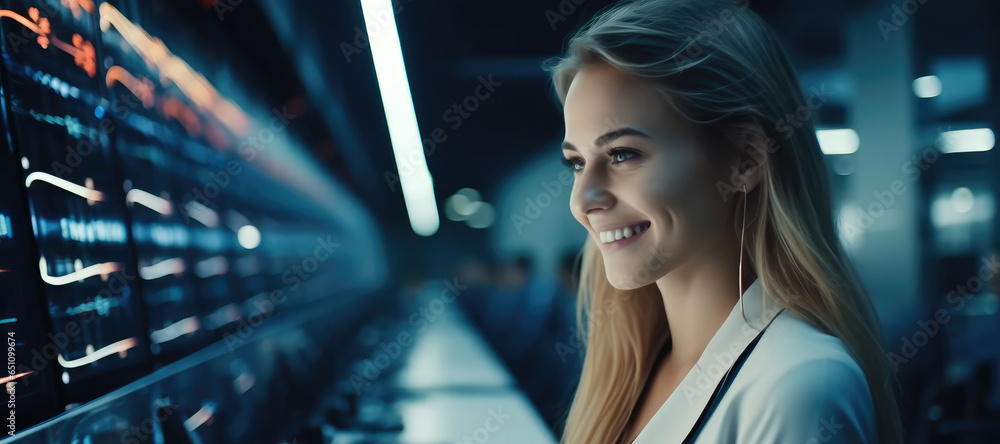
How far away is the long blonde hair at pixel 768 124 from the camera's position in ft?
2.49

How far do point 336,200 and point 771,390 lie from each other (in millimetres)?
6539

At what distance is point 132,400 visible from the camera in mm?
1185

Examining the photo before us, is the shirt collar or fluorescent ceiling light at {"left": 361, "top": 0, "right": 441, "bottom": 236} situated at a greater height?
fluorescent ceiling light at {"left": 361, "top": 0, "right": 441, "bottom": 236}

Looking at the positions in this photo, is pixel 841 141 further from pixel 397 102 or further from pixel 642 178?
pixel 642 178

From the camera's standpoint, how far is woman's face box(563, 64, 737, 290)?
2.57 ft

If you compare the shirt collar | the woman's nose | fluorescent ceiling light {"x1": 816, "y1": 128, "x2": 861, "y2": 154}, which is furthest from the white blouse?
fluorescent ceiling light {"x1": 816, "y1": 128, "x2": 861, "y2": 154}

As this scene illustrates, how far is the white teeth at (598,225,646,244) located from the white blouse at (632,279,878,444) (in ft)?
0.63

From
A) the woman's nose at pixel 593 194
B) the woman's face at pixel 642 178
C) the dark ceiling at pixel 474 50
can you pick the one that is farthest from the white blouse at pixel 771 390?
the dark ceiling at pixel 474 50

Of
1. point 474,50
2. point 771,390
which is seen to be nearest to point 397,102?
point 474,50

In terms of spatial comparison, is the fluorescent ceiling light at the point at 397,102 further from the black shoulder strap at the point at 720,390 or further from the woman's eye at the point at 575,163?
the black shoulder strap at the point at 720,390

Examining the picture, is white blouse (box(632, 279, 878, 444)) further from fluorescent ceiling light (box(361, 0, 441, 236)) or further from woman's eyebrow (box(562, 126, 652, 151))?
fluorescent ceiling light (box(361, 0, 441, 236))

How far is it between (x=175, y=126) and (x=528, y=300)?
9.47 ft

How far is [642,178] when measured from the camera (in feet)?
2.58

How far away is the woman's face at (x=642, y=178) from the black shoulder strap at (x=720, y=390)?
0.16 meters
